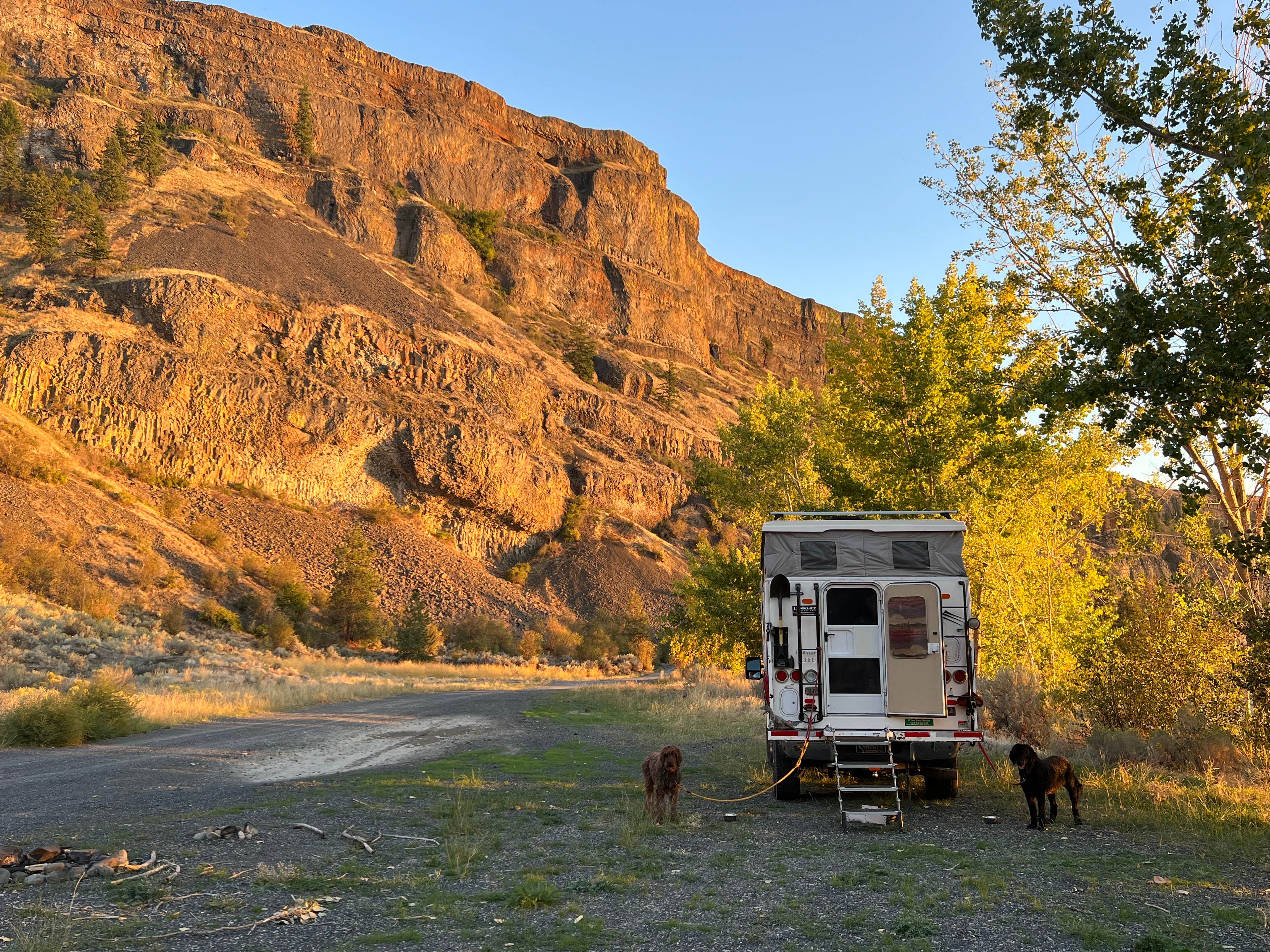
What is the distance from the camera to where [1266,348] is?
7016mm

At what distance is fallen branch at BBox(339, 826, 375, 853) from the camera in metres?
7.27

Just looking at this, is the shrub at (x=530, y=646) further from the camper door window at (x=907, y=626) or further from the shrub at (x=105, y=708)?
the camper door window at (x=907, y=626)

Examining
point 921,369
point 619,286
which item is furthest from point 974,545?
point 619,286

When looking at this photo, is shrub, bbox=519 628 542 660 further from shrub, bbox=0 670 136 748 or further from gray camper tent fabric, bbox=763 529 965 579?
gray camper tent fabric, bbox=763 529 965 579

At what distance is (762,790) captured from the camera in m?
11.0

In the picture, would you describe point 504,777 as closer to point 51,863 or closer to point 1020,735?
point 51,863

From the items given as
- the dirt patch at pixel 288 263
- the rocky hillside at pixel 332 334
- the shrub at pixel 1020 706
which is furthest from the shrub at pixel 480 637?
the shrub at pixel 1020 706

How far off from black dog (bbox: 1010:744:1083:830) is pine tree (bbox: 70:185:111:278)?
6647cm

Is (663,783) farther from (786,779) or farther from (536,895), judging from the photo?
(536,895)

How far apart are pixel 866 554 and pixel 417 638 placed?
3861 cm

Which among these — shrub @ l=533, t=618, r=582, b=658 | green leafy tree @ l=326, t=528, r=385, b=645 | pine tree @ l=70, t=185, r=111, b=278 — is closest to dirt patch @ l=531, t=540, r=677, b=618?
shrub @ l=533, t=618, r=582, b=658

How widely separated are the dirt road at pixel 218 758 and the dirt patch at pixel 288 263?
50.7m

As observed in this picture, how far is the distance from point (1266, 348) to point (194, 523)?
5361cm

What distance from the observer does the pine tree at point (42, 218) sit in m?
57.2
